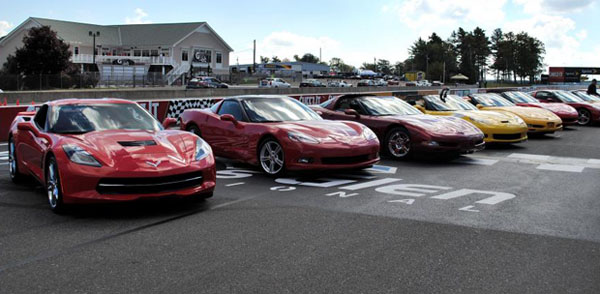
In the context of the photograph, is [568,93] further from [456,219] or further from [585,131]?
[456,219]

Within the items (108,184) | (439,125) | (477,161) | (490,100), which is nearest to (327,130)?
(439,125)

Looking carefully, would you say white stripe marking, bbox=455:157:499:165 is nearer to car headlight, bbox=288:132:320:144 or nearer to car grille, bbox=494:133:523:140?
car grille, bbox=494:133:523:140

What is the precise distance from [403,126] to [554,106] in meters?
10.8

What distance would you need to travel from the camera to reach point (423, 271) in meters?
3.93

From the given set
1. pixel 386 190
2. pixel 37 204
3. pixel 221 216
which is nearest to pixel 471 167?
pixel 386 190

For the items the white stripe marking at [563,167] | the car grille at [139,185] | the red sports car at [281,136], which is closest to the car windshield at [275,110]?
the red sports car at [281,136]

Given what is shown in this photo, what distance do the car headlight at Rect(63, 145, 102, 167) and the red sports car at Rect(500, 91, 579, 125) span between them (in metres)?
16.0

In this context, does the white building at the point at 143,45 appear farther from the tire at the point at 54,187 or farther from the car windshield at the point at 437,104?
the tire at the point at 54,187

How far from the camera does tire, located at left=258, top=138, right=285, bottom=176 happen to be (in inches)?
318

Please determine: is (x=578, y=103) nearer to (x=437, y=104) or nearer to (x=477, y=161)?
(x=437, y=104)

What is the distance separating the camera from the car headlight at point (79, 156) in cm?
546

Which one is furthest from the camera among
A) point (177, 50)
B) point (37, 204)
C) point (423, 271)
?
point (177, 50)

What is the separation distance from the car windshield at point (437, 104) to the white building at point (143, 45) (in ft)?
181

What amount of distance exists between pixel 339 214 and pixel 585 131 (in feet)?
48.4
